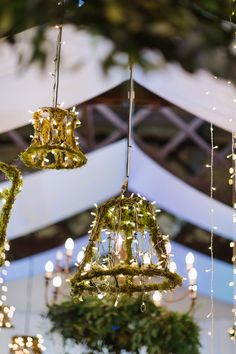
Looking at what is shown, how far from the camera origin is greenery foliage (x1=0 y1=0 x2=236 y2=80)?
65 cm

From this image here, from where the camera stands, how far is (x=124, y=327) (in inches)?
292

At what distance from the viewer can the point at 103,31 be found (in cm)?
67

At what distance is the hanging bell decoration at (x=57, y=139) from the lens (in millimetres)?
3847

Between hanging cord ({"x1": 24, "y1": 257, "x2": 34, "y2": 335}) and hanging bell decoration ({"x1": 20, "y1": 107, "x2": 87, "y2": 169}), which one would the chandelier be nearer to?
hanging cord ({"x1": 24, "y1": 257, "x2": 34, "y2": 335})

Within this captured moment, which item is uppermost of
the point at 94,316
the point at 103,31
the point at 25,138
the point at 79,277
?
the point at 25,138

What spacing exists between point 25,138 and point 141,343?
2.56m

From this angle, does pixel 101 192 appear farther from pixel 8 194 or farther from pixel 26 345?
pixel 8 194

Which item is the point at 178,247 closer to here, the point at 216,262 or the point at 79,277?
the point at 216,262


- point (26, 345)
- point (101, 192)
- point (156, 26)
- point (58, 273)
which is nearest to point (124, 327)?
point (58, 273)

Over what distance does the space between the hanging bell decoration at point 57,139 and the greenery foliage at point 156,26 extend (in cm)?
312

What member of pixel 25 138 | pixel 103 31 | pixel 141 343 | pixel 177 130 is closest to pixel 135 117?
pixel 177 130

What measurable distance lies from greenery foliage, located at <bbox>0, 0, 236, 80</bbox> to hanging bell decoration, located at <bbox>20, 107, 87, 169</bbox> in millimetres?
3121

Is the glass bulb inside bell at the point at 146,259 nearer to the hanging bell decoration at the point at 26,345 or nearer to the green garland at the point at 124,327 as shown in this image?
the green garland at the point at 124,327

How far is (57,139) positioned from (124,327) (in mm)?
4017
